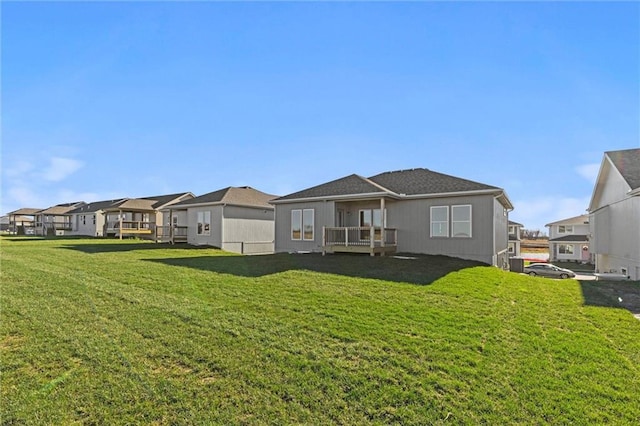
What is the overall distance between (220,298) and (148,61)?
9459 millimetres

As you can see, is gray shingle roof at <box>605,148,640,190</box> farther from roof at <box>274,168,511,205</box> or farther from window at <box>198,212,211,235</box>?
window at <box>198,212,211,235</box>

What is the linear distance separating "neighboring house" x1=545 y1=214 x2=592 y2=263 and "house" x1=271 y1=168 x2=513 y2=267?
29.2 m

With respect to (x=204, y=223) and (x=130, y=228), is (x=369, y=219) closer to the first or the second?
(x=204, y=223)

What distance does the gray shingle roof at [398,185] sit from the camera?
609 inches

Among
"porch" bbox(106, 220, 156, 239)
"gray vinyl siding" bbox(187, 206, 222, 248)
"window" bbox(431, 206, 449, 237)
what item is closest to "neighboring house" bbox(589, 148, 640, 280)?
"window" bbox(431, 206, 449, 237)

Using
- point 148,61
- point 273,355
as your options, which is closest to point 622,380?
point 273,355

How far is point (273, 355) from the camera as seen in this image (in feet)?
16.0

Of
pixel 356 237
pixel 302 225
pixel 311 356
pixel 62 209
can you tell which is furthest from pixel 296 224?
pixel 62 209

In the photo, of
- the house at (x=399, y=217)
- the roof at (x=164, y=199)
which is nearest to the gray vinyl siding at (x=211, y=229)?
the house at (x=399, y=217)

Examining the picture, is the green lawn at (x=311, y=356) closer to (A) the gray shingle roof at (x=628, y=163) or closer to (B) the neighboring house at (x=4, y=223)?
(A) the gray shingle roof at (x=628, y=163)

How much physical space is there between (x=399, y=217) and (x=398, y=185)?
1989 millimetres

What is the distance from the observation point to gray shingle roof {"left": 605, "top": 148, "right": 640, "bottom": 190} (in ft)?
48.3

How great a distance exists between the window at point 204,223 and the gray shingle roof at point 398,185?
7.68m

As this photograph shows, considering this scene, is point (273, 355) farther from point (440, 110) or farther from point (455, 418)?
point (440, 110)
